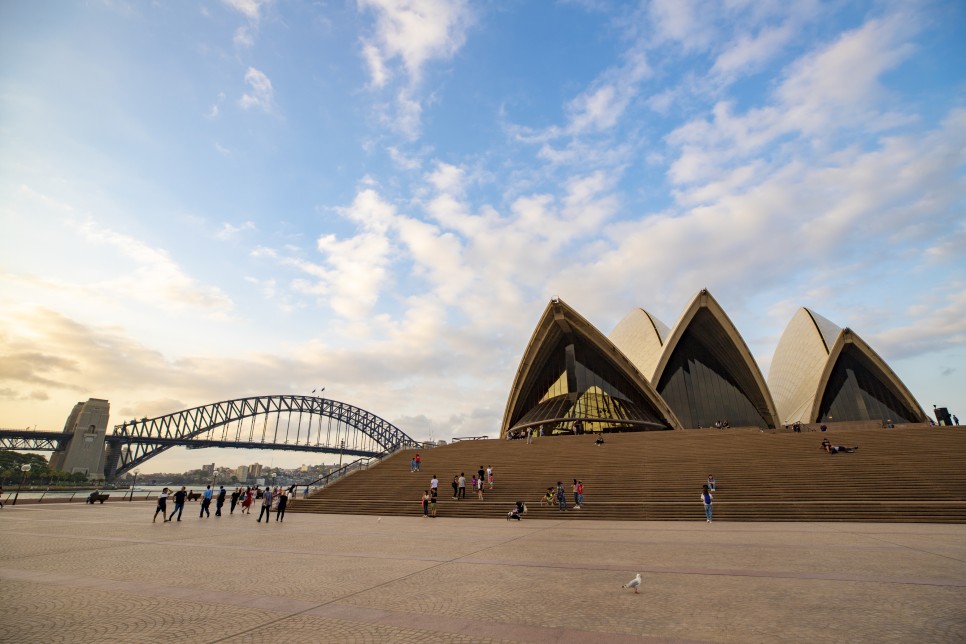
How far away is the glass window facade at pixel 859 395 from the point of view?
143ft

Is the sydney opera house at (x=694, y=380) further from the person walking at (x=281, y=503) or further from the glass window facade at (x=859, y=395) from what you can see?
the person walking at (x=281, y=503)

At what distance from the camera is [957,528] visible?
12258 millimetres

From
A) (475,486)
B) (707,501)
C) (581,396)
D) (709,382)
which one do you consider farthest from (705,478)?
(709,382)

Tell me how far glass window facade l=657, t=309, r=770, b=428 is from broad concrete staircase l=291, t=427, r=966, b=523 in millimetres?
18563

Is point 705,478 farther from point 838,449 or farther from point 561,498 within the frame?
point 838,449

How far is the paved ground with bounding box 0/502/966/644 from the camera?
14.5 ft

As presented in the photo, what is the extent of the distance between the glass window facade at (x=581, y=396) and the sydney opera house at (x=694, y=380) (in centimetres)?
10

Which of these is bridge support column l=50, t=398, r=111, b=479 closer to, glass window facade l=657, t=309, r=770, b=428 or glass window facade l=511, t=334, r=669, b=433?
glass window facade l=511, t=334, r=669, b=433

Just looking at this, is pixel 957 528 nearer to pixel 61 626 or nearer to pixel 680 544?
pixel 680 544

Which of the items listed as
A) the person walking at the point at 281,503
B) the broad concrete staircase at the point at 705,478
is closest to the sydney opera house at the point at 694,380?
the broad concrete staircase at the point at 705,478

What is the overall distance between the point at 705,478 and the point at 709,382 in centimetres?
3080

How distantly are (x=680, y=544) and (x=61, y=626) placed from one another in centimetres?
1011

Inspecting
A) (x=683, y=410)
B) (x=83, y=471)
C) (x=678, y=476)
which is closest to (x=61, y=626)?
(x=678, y=476)

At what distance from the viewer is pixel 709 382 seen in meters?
46.8
